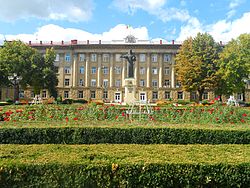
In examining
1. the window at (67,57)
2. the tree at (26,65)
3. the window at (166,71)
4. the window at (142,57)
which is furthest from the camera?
the window at (67,57)

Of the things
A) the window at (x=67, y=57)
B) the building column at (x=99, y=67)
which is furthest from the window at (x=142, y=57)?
the window at (x=67, y=57)

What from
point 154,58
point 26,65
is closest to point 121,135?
point 26,65

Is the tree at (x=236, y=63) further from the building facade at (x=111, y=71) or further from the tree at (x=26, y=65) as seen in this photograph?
the tree at (x=26, y=65)

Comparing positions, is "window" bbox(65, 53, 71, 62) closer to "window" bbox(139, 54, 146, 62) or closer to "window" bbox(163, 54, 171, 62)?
"window" bbox(139, 54, 146, 62)

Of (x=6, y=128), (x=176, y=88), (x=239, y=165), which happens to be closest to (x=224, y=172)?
(x=239, y=165)

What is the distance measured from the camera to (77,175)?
355 cm

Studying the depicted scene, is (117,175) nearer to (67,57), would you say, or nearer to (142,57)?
(142,57)

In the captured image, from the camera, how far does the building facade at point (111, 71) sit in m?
50.4

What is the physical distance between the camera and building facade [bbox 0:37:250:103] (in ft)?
165

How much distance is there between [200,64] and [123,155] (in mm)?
36503

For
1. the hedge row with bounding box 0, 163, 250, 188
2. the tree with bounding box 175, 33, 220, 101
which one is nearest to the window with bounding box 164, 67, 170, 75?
the tree with bounding box 175, 33, 220, 101

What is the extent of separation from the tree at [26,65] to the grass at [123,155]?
3418cm

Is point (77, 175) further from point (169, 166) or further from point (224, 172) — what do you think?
point (224, 172)

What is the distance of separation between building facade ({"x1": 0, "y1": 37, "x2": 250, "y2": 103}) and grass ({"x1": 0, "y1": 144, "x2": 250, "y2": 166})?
45414 millimetres
